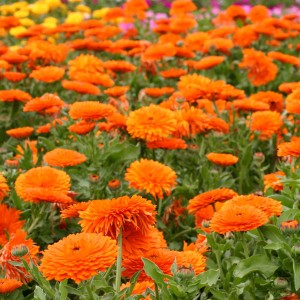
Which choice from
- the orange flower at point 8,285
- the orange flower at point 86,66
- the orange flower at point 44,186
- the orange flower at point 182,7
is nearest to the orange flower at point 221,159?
the orange flower at point 44,186

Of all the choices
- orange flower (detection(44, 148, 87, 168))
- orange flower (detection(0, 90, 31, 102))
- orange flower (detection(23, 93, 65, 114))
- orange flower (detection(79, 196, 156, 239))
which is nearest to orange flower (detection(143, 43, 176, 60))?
orange flower (detection(0, 90, 31, 102))

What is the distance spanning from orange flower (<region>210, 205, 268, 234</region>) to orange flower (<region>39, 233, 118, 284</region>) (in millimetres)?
377

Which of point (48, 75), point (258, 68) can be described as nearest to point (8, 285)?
point (48, 75)

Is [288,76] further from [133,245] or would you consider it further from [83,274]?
[83,274]

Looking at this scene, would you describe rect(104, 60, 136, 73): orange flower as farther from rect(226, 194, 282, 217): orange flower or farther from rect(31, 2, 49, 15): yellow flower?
rect(31, 2, 49, 15): yellow flower

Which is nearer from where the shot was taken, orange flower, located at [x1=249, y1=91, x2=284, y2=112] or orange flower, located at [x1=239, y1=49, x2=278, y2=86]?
orange flower, located at [x1=249, y1=91, x2=284, y2=112]

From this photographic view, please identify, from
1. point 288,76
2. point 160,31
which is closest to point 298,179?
point 288,76

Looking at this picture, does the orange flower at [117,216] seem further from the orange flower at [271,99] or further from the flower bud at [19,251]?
the orange flower at [271,99]

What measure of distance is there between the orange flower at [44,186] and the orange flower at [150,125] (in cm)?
53

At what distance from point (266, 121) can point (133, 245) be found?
6.07ft

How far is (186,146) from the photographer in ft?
11.5

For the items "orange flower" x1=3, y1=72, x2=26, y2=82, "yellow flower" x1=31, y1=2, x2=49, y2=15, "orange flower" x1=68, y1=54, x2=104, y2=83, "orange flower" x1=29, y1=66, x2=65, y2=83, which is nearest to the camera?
"orange flower" x1=29, y1=66, x2=65, y2=83

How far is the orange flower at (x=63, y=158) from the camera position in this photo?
304 cm

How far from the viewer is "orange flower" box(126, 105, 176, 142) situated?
3.24 m
